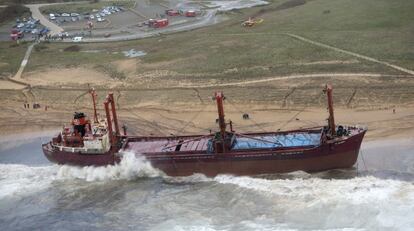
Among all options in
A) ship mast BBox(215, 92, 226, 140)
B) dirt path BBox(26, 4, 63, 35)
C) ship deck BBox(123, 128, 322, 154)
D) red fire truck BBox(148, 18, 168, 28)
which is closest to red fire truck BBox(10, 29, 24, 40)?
dirt path BBox(26, 4, 63, 35)

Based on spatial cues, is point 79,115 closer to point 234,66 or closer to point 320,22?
point 234,66

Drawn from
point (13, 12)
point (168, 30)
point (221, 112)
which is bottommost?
point (221, 112)

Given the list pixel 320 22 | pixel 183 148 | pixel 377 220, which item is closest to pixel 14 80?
pixel 183 148

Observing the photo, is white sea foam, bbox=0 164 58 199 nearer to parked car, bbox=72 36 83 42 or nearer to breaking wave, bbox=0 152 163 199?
breaking wave, bbox=0 152 163 199

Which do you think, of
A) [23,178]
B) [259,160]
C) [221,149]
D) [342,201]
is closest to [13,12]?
[23,178]

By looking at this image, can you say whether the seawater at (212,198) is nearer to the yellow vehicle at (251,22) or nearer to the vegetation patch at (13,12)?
the yellow vehicle at (251,22)

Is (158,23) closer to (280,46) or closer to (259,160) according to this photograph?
(280,46)

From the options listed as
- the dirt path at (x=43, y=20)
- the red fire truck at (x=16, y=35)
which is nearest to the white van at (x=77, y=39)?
the dirt path at (x=43, y=20)

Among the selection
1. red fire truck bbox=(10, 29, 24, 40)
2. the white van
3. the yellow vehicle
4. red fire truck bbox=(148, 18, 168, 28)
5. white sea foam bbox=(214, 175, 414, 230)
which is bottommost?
white sea foam bbox=(214, 175, 414, 230)
